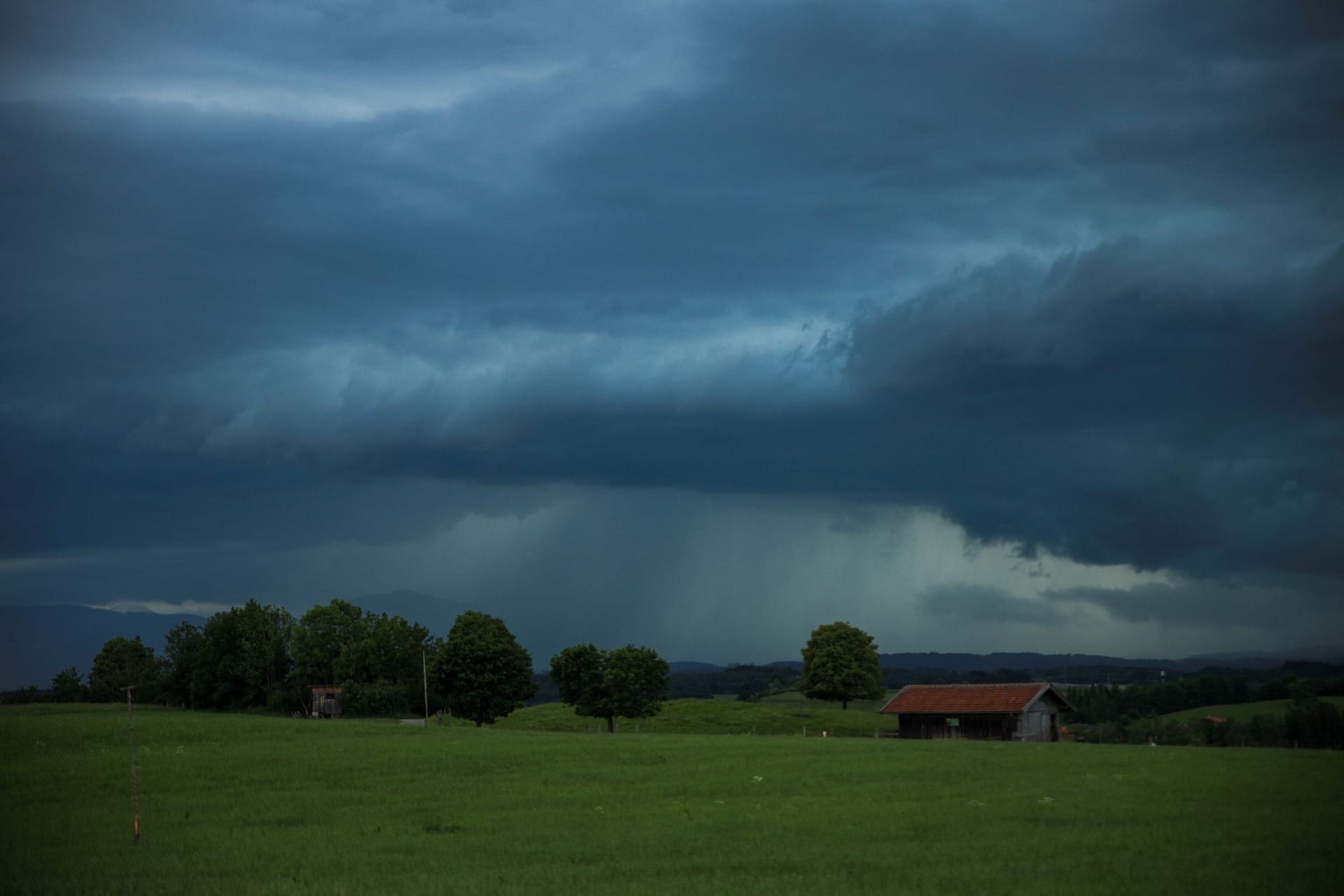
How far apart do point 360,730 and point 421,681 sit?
4145 cm

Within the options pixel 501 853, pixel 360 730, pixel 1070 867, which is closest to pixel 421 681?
pixel 360 730

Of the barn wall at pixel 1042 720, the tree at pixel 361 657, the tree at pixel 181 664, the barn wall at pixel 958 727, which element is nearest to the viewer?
Answer: the barn wall at pixel 958 727

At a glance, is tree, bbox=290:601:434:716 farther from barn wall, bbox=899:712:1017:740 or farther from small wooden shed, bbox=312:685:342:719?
barn wall, bbox=899:712:1017:740

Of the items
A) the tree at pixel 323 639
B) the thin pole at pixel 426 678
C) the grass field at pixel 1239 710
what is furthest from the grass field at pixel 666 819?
the grass field at pixel 1239 710

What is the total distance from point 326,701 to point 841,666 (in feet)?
182

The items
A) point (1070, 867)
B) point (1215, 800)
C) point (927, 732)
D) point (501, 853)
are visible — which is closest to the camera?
point (1070, 867)

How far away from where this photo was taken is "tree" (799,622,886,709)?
11969 cm

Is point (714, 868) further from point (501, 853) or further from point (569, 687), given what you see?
point (569, 687)

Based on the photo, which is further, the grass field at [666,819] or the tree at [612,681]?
the tree at [612,681]

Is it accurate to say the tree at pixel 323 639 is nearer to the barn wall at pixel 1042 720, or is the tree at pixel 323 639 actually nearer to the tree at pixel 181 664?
the tree at pixel 181 664

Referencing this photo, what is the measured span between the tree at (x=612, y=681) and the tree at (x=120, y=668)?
75546 millimetres

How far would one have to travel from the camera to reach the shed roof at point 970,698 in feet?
252

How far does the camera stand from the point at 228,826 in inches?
1375

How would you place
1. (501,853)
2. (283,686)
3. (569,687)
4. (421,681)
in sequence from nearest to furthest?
1. (501,853)
2. (569,687)
3. (421,681)
4. (283,686)
